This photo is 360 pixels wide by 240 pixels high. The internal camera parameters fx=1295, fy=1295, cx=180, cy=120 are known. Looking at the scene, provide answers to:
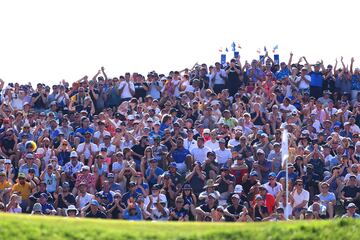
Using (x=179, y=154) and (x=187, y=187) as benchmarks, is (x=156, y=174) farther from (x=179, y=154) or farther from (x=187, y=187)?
(x=187, y=187)

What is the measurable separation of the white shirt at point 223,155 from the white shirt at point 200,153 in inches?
10.3

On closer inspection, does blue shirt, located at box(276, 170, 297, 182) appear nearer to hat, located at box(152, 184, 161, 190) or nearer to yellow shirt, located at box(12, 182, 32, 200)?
hat, located at box(152, 184, 161, 190)

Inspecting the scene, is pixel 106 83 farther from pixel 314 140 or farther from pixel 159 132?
pixel 314 140

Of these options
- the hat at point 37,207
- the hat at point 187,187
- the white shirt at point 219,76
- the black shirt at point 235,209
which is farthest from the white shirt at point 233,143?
the white shirt at point 219,76

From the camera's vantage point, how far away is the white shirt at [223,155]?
31578mm

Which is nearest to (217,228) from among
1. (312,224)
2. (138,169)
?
(312,224)

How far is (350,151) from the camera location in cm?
3155

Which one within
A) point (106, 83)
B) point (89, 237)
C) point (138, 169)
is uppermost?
point (106, 83)

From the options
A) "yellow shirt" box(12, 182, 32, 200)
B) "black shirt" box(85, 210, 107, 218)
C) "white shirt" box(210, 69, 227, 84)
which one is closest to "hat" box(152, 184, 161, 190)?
"black shirt" box(85, 210, 107, 218)

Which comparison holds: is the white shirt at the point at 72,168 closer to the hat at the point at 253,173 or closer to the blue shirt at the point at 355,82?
the hat at the point at 253,173

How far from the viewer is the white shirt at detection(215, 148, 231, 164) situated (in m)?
31.6

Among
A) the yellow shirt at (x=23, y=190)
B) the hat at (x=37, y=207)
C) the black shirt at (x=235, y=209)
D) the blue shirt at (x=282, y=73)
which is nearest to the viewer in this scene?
the black shirt at (x=235, y=209)

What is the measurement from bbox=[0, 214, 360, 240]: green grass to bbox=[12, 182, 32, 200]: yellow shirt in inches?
390

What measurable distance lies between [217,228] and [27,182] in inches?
460
